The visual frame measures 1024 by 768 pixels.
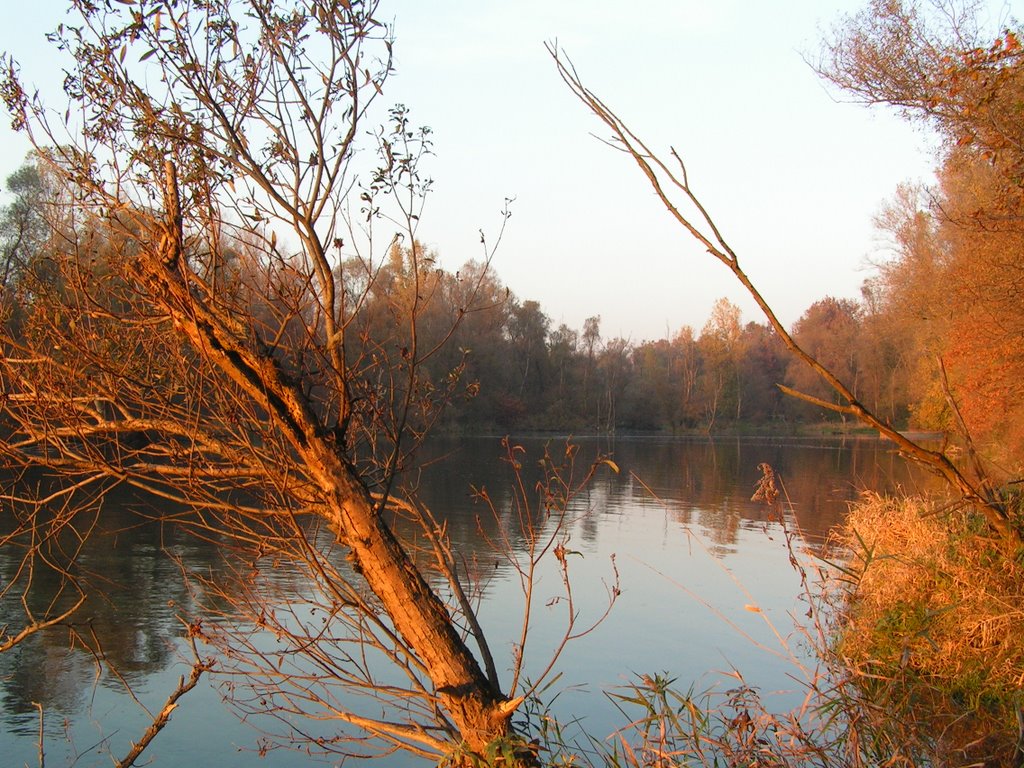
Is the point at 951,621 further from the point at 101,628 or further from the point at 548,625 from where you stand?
the point at 101,628

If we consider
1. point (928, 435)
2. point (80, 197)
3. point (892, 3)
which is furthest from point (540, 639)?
point (928, 435)

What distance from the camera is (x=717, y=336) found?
68.9 meters

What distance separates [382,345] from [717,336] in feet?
219

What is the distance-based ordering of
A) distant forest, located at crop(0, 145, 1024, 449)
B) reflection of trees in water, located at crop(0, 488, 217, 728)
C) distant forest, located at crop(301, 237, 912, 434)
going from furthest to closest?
distant forest, located at crop(301, 237, 912, 434) → distant forest, located at crop(0, 145, 1024, 449) → reflection of trees in water, located at crop(0, 488, 217, 728)

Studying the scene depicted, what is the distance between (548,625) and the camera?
1173cm

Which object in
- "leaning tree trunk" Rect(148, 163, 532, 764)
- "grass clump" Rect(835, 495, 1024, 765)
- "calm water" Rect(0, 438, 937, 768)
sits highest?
"leaning tree trunk" Rect(148, 163, 532, 764)

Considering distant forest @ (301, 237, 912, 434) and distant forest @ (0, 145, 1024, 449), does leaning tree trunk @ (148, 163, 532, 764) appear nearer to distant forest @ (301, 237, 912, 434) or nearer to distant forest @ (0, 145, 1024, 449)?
distant forest @ (0, 145, 1024, 449)

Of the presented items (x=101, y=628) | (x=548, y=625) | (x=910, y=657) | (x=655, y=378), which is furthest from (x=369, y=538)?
(x=655, y=378)

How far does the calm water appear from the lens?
8.23 metres

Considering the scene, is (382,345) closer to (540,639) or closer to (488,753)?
(488,753)

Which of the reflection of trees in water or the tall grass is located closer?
the tall grass

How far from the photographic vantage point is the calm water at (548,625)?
823 centimetres

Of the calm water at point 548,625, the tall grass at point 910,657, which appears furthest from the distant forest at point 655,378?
the tall grass at point 910,657

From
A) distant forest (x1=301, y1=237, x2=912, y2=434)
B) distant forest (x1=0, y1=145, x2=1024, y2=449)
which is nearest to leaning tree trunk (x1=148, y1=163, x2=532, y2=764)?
distant forest (x1=0, y1=145, x2=1024, y2=449)
